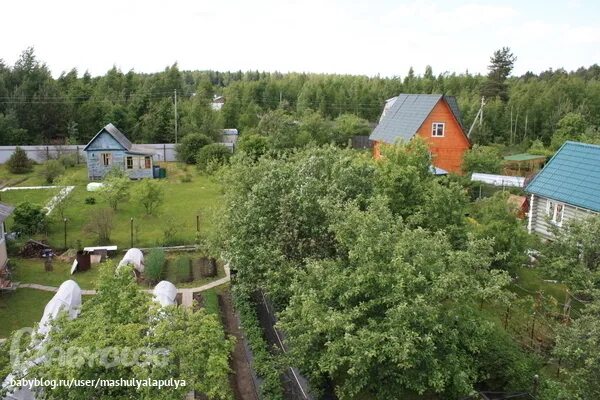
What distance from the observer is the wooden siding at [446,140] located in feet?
102

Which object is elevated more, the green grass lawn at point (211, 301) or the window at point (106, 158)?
the window at point (106, 158)

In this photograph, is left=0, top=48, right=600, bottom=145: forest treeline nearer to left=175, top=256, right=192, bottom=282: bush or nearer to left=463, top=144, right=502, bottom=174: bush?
left=463, top=144, right=502, bottom=174: bush

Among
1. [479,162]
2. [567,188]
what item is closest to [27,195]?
[479,162]

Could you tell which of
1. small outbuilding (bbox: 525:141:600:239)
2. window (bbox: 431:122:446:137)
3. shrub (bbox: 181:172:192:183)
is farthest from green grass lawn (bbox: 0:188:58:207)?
small outbuilding (bbox: 525:141:600:239)

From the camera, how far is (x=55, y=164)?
36312 mm

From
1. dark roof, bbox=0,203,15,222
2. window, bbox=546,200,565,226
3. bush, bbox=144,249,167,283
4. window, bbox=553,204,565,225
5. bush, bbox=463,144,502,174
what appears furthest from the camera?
bush, bbox=463,144,502,174

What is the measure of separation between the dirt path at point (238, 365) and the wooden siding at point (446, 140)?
18.1 meters

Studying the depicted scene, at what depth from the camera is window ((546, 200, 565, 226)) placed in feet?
63.1

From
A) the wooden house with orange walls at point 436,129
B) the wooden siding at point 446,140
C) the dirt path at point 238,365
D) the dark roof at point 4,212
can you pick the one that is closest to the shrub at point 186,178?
the wooden house with orange walls at point 436,129

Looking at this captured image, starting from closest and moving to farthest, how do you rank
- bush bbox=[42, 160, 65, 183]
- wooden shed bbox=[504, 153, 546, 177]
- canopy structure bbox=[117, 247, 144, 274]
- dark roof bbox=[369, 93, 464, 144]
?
canopy structure bbox=[117, 247, 144, 274], dark roof bbox=[369, 93, 464, 144], bush bbox=[42, 160, 65, 183], wooden shed bbox=[504, 153, 546, 177]

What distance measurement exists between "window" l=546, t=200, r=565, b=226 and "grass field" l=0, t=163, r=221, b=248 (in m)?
12.6

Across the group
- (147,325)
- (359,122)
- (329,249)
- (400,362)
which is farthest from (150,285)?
(359,122)

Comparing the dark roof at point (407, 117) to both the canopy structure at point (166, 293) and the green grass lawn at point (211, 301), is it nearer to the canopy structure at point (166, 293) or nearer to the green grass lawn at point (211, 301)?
the green grass lawn at point (211, 301)

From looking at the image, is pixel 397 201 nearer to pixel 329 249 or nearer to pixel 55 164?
pixel 329 249
